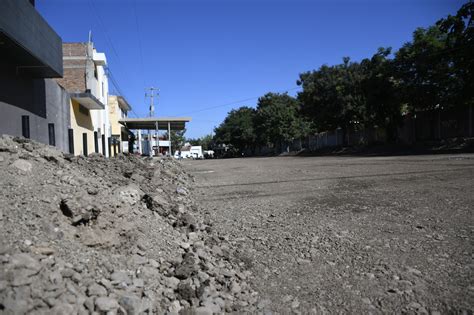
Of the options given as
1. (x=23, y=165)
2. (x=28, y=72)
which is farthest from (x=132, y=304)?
(x=28, y=72)

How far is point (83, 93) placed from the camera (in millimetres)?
17547

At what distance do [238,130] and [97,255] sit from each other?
61.2m

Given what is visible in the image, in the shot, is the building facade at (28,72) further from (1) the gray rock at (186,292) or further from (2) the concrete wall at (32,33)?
(1) the gray rock at (186,292)

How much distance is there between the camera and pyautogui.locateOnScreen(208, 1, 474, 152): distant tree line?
19484 millimetres

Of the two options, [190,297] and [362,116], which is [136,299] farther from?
[362,116]

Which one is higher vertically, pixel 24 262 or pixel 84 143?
pixel 84 143

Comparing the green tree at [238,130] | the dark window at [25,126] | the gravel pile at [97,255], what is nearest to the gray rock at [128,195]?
the gravel pile at [97,255]

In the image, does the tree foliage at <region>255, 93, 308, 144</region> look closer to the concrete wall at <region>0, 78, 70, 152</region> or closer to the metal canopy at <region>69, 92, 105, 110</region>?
the metal canopy at <region>69, 92, 105, 110</region>

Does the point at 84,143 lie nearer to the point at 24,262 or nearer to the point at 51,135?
the point at 51,135

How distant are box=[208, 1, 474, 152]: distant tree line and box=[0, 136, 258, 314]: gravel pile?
59.0 ft

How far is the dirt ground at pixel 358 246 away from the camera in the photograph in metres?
2.71

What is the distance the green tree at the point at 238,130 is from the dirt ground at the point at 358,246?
53544 mm

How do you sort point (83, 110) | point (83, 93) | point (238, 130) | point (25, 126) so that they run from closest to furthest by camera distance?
point (25, 126) < point (83, 93) < point (83, 110) < point (238, 130)

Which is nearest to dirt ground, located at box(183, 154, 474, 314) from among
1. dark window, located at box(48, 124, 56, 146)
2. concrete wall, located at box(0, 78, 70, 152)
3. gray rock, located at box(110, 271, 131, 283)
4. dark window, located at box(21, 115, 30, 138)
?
gray rock, located at box(110, 271, 131, 283)
